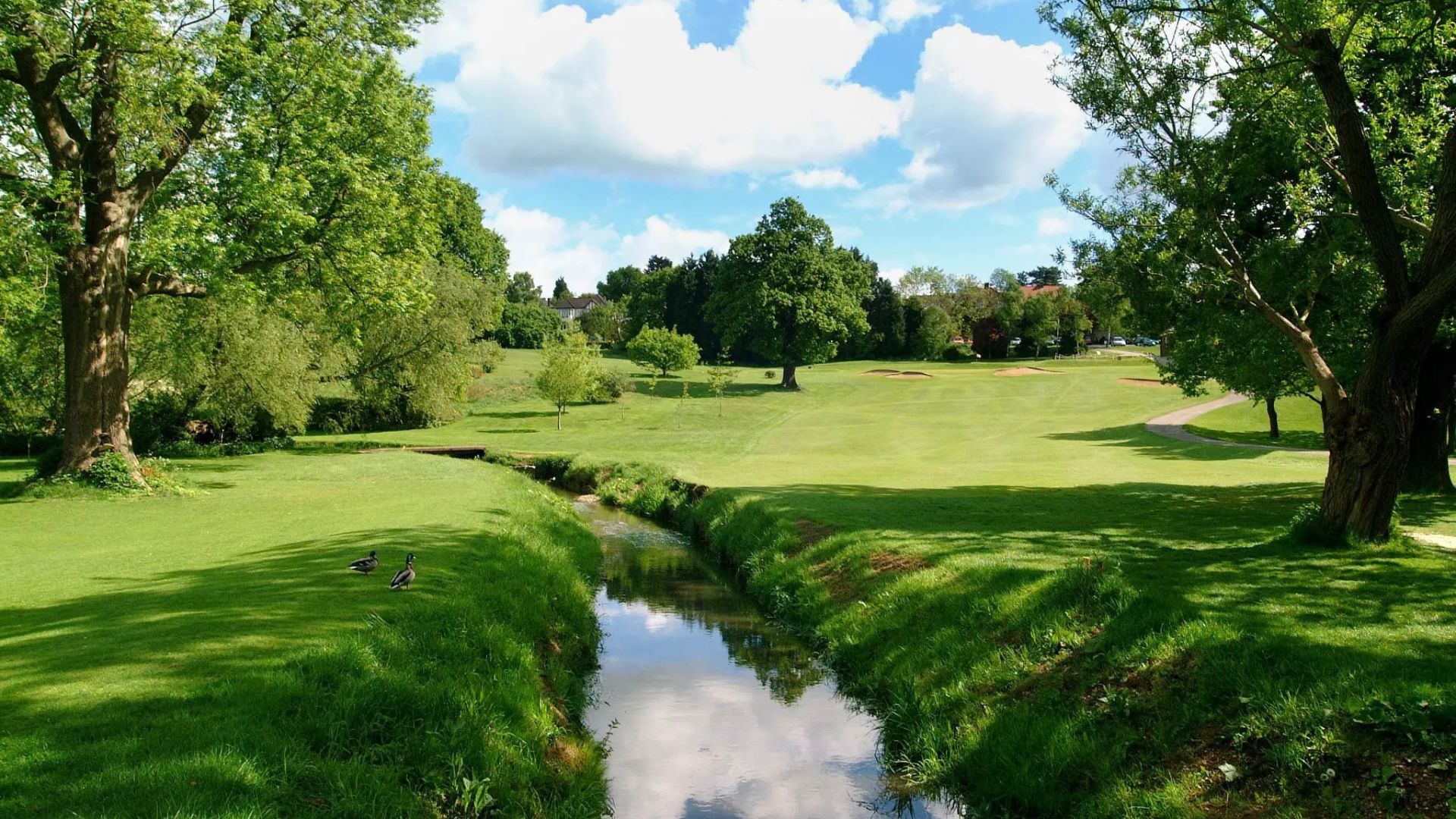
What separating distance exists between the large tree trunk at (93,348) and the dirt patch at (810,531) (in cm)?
1788

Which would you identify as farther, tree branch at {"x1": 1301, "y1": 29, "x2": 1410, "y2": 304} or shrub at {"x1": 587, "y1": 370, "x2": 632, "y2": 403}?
shrub at {"x1": 587, "y1": 370, "x2": 632, "y2": 403}

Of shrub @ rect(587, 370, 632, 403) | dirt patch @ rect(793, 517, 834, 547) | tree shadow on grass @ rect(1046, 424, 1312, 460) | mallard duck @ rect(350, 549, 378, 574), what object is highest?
shrub @ rect(587, 370, 632, 403)

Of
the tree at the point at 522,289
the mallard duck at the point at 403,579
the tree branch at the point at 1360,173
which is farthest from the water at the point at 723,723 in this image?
the tree at the point at 522,289

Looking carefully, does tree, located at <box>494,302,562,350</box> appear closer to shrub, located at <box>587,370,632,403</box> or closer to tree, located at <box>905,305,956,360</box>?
shrub, located at <box>587,370,632,403</box>

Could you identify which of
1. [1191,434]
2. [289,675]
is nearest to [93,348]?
[289,675]

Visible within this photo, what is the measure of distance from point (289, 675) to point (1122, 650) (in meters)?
8.72

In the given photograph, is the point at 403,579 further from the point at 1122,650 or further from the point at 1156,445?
the point at 1156,445

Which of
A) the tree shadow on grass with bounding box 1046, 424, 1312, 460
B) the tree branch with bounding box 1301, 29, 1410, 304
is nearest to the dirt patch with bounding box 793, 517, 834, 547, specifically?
the tree branch with bounding box 1301, 29, 1410, 304

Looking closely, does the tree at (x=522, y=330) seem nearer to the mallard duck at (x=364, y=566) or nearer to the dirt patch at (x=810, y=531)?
the dirt patch at (x=810, y=531)

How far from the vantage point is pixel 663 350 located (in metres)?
78.2

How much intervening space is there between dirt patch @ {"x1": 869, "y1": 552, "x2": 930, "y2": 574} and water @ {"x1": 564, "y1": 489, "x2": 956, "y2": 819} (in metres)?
2.08

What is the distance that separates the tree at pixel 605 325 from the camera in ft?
416

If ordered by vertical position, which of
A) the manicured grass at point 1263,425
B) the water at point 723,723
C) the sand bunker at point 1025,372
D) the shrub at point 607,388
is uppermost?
the sand bunker at point 1025,372

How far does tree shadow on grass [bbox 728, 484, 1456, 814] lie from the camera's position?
7.81 meters
